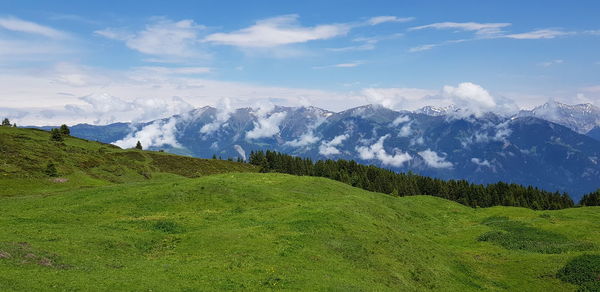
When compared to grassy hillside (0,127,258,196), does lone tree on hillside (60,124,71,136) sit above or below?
above

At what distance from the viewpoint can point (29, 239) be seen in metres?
31.7

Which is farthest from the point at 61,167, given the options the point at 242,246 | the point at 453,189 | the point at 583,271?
the point at 453,189

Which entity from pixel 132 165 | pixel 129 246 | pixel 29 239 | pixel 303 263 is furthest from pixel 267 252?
pixel 132 165

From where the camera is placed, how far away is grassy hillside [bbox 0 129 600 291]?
26328 millimetres

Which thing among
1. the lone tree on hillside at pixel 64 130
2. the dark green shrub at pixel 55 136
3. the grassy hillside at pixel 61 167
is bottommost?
the grassy hillside at pixel 61 167

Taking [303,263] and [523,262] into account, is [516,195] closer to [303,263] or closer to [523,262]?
[523,262]

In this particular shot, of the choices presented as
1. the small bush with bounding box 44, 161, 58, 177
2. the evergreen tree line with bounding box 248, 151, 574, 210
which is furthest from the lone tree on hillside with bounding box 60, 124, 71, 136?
the evergreen tree line with bounding box 248, 151, 574, 210

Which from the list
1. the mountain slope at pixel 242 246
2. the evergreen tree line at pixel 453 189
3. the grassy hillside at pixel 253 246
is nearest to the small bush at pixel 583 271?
the grassy hillside at pixel 253 246

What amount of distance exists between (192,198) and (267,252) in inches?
987

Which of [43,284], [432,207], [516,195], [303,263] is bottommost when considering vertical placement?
[516,195]

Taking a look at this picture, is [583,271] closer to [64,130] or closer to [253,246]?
[253,246]

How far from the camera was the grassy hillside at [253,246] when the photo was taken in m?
26.3

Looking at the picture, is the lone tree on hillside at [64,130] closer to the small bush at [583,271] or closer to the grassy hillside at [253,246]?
the grassy hillside at [253,246]

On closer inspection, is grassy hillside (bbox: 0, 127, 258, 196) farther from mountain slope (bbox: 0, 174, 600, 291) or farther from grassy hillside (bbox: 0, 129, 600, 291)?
mountain slope (bbox: 0, 174, 600, 291)
